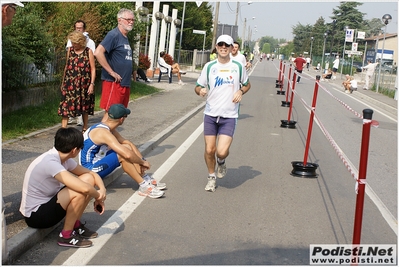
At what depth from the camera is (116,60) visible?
8258mm

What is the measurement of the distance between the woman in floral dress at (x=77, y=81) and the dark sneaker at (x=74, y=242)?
183 inches

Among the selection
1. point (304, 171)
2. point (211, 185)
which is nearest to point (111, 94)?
point (211, 185)

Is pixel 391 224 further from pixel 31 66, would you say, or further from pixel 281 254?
pixel 31 66

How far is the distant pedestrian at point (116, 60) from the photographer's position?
8.09 m

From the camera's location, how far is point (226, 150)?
725 centimetres

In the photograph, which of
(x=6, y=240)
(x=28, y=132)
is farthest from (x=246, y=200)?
(x=28, y=132)

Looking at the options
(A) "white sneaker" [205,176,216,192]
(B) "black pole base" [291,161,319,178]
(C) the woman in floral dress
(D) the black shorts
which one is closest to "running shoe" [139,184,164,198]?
(A) "white sneaker" [205,176,216,192]

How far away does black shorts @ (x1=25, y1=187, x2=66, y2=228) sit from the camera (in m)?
4.99

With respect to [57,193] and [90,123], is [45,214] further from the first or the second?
[90,123]

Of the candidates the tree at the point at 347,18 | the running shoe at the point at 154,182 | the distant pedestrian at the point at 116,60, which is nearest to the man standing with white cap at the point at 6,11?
the running shoe at the point at 154,182

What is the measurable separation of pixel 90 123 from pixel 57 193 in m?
6.65

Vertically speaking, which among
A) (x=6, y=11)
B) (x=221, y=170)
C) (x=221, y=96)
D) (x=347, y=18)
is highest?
(x=347, y=18)

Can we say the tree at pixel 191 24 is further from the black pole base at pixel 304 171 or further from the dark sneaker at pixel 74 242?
the dark sneaker at pixel 74 242

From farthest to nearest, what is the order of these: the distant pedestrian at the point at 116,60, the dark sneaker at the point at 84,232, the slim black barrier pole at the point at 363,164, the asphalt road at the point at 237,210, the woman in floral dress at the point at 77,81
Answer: the woman in floral dress at the point at 77,81 < the distant pedestrian at the point at 116,60 < the dark sneaker at the point at 84,232 < the asphalt road at the point at 237,210 < the slim black barrier pole at the point at 363,164
